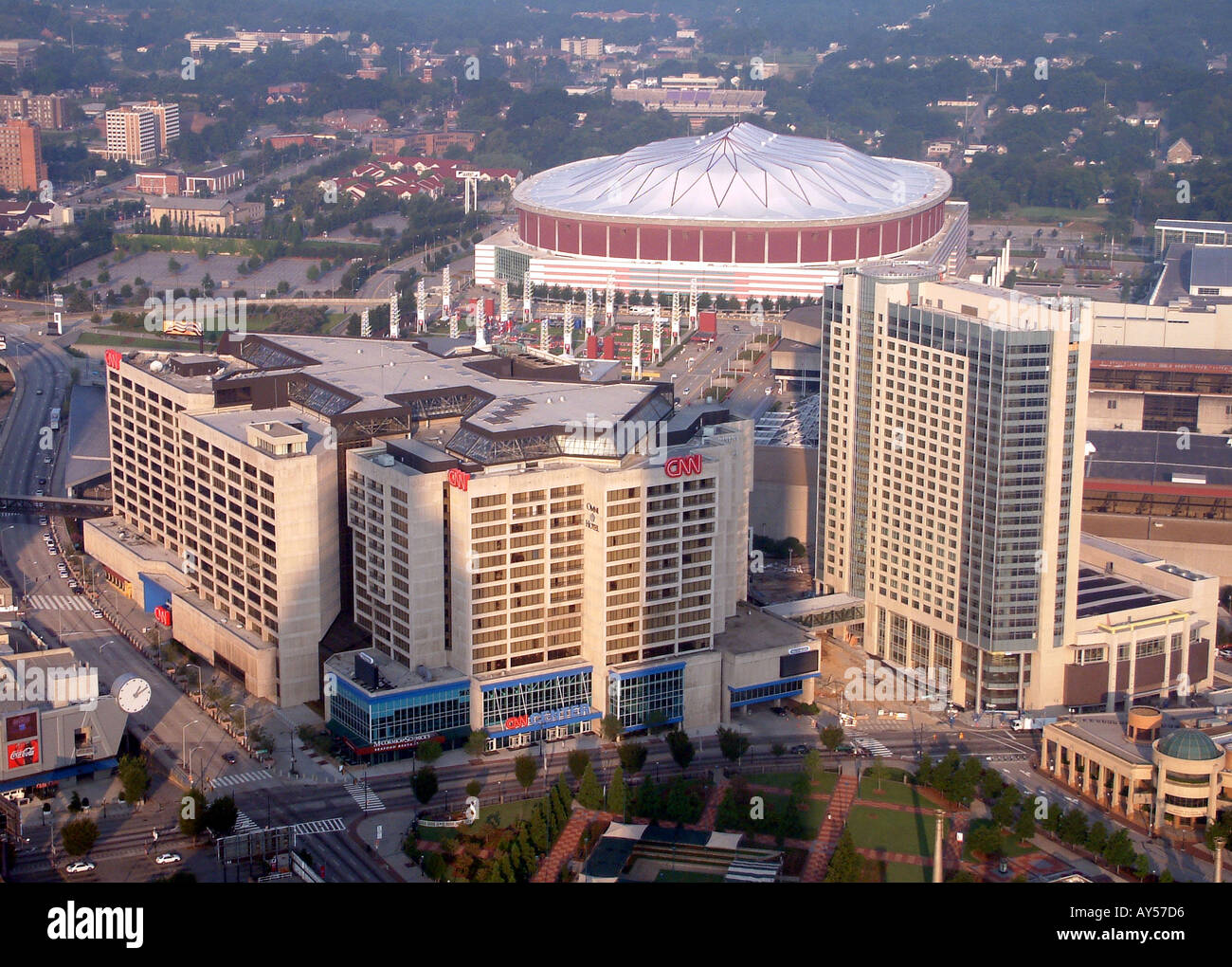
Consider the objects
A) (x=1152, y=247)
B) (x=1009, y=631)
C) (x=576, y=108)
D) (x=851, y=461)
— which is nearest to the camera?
(x=1009, y=631)

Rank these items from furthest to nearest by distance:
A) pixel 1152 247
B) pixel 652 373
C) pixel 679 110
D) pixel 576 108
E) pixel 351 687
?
pixel 679 110 < pixel 576 108 < pixel 1152 247 < pixel 652 373 < pixel 351 687

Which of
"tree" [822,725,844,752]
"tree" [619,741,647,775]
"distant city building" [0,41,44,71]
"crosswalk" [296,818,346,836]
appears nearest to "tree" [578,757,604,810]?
"tree" [619,741,647,775]

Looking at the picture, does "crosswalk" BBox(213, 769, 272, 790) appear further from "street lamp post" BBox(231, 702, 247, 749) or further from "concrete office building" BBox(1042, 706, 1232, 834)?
"concrete office building" BBox(1042, 706, 1232, 834)

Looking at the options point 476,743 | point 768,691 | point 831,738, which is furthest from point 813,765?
point 476,743

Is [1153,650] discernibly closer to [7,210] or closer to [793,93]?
[7,210]

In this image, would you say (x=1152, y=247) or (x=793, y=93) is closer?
(x=1152, y=247)

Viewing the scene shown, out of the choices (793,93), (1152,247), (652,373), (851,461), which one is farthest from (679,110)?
(851,461)

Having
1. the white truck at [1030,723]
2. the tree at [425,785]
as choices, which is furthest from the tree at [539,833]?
the white truck at [1030,723]
